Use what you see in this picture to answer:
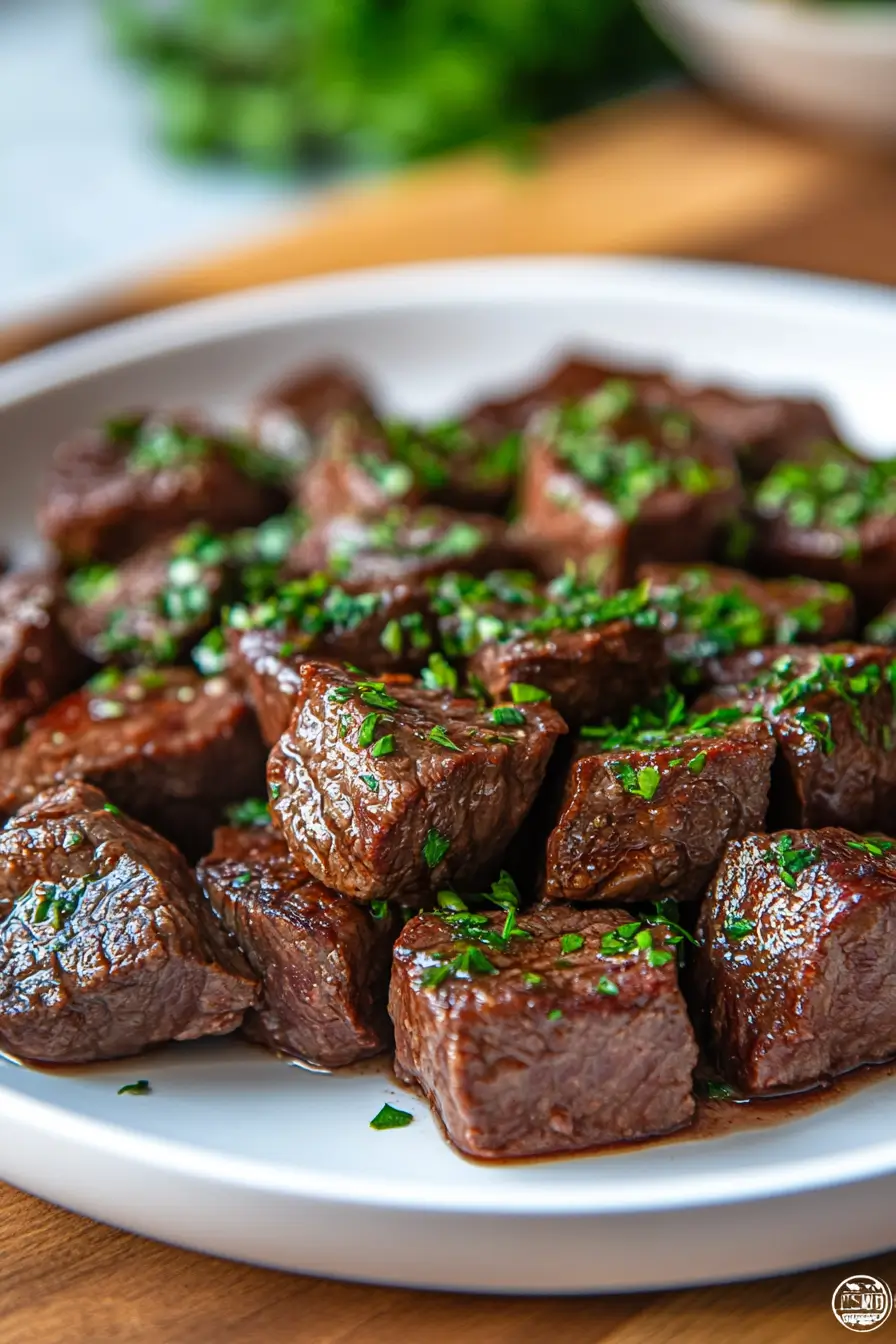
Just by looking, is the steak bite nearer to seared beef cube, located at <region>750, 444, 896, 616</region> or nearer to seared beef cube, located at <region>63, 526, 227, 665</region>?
seared beef cube, located at <region>750, 444, 896, 616</region>

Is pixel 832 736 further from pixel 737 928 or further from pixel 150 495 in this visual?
pixel 150 495

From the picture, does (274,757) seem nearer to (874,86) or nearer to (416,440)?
(416,440)

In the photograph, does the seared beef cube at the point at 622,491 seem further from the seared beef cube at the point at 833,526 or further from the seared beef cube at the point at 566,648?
the seared beef cube at the point at 566,648

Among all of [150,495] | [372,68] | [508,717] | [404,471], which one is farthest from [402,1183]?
[372,68]

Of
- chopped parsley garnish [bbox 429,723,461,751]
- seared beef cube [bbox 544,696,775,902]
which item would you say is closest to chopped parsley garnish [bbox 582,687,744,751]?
seared beef cube [bbox 544,696,775,902]

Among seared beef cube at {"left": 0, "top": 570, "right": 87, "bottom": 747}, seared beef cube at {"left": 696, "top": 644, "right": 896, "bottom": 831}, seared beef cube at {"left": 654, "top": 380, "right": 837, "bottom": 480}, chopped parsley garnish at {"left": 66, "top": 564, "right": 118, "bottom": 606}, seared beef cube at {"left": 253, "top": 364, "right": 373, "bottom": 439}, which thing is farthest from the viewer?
seared beef cube at {"left": 253, "top": 364, "right": 373, "bottom": 439}

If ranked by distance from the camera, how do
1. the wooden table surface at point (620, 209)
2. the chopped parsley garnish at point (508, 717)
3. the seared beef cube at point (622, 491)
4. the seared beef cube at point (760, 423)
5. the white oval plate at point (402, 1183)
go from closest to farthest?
the white oval plate at point (402, 1183), the chopped parsley garnish at point (508, 717), the seared beef cube at point (622, 491), the seared beef cube at point (760, 423), the wooden table surface at point (620, 209)

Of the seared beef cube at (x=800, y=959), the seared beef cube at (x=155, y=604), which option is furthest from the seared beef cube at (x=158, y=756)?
the seared beef cube at (x=800, y=959)
